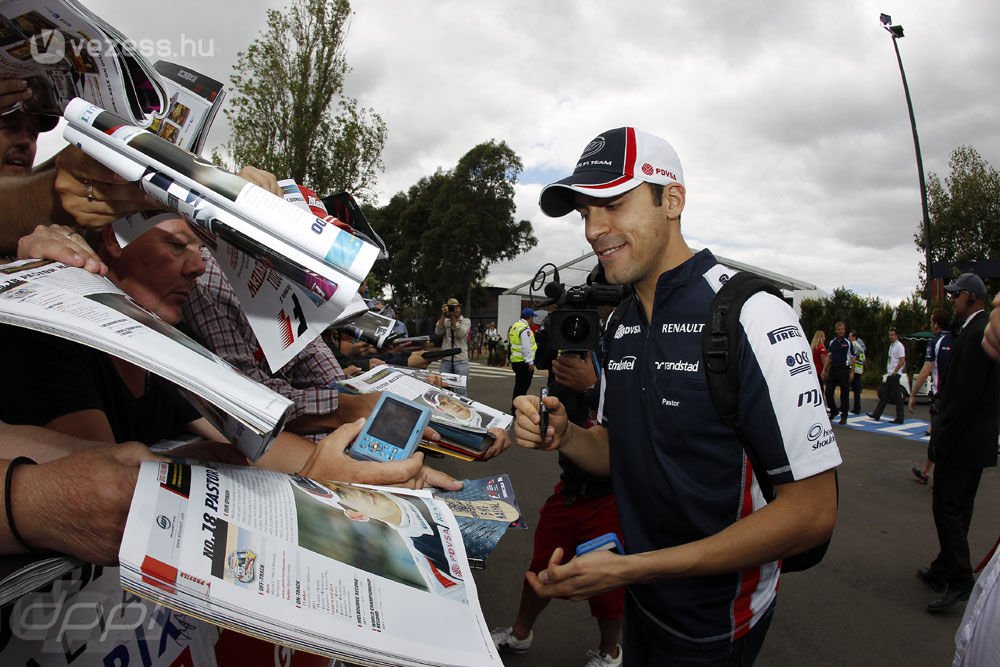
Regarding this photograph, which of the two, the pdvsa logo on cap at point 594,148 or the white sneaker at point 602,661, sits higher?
the pdvsa logo on cap at point 594,148

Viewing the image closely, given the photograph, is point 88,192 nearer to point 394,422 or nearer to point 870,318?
point 394,422

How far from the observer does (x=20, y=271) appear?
Answer: 89cm

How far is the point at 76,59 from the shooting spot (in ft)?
3.66

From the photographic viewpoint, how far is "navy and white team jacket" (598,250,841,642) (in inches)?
58.3

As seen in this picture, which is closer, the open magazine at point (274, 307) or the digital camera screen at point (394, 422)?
the open magazine at point (274, 307)

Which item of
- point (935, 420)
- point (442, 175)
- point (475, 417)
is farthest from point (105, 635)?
point (442, 175)

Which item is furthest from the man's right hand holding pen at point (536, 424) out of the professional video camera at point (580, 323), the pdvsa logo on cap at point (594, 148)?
the pdvsa logo on cap at point (594, 148)

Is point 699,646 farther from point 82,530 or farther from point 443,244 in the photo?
point 443,244

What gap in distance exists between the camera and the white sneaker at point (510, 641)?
3.30 m

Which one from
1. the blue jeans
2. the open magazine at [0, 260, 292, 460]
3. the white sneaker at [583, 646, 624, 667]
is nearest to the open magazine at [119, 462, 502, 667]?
the open magazine at [0, 260, 292, 460]

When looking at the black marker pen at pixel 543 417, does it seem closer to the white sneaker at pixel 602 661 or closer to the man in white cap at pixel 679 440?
the man in white cap at pixel 679 440

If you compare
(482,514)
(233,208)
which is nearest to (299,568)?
(233,208)

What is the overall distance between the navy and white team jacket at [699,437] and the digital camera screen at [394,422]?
72 centimetres

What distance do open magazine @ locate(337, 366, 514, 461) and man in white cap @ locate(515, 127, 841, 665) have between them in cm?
25
